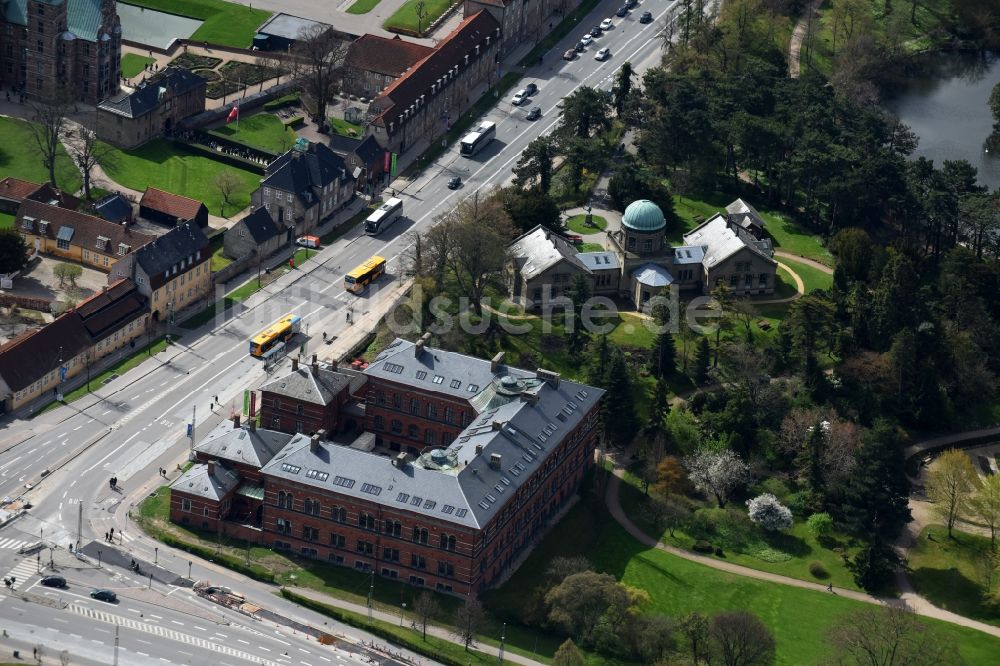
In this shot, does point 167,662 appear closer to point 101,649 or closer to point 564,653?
point 101,649

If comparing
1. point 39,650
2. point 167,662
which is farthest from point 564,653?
point 39,650

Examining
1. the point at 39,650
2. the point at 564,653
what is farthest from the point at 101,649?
the point at 564,653

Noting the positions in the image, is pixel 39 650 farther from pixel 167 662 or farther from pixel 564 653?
pixel 564 653

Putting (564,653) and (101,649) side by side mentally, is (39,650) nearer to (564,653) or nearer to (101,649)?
(101,649)
